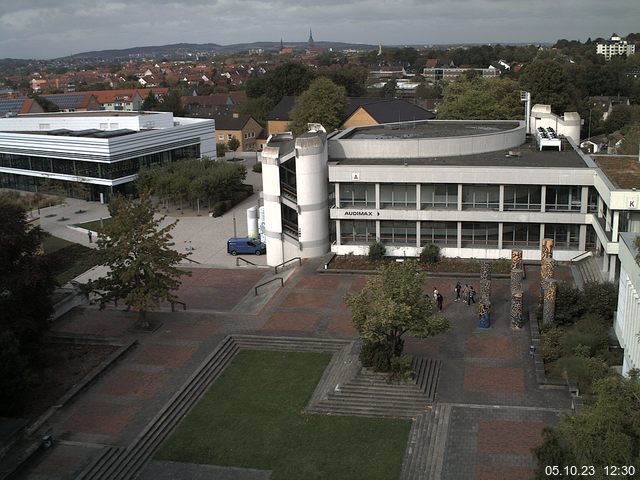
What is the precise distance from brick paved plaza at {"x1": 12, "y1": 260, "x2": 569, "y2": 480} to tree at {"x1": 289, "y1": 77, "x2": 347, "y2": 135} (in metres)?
40.5

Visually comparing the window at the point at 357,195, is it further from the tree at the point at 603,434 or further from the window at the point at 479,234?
the tree at the point at 603,434

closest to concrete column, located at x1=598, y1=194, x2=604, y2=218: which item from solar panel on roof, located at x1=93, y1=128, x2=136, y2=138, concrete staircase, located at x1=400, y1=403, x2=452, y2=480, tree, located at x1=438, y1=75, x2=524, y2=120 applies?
concrete staircase, located at x1=400, y1=403, x2=452, y2=480

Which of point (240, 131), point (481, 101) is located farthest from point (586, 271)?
point (240, 131)

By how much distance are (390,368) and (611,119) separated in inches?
3263

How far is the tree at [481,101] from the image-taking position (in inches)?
2798

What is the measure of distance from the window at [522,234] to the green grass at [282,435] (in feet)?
60.6

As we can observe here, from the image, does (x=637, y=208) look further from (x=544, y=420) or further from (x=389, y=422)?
(x=389, y=422)

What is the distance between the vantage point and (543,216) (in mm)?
40844

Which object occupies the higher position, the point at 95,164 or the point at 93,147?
the point at 93,147

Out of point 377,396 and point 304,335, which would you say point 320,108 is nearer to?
point 304,335

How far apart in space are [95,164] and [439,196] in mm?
38444

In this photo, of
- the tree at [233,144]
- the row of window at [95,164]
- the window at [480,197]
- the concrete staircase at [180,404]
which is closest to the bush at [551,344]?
the concrete staircase at [180,404]

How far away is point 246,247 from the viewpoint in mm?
47344

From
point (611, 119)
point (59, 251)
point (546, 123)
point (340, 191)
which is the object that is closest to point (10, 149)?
point (59, 251)
